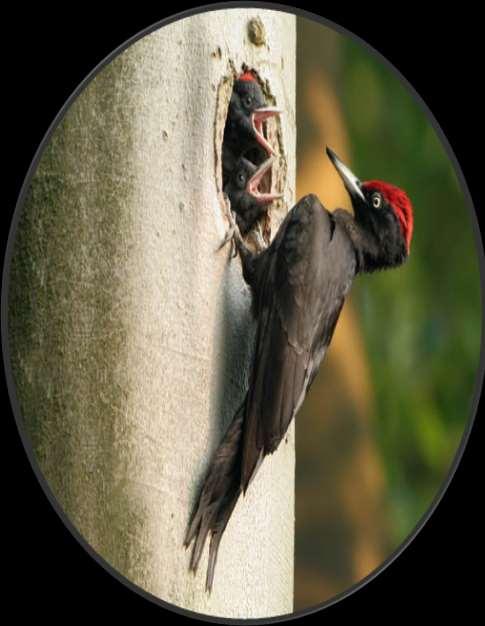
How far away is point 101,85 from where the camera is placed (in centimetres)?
192

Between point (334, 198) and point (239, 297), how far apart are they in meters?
0.36

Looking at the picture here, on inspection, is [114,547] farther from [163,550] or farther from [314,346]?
[314,346]

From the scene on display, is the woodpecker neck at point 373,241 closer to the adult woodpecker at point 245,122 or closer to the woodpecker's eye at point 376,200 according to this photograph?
the woodpecker's eye at point 376,200

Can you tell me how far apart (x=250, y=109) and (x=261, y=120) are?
0.19ft

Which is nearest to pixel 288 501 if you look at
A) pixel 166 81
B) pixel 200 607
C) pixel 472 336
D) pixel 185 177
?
pixel 200 607

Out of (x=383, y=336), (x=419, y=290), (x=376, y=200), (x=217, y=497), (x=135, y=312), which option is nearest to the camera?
(x=135, y=312)

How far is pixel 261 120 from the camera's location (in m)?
2.35

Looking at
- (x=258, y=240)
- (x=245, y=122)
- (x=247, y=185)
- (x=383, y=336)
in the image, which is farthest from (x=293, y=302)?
(x=383, y=336)

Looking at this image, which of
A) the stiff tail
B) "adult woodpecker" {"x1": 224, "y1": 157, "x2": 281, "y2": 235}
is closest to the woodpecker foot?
"adult woodpecker" {"x1": 224, "y1": 157, "x2": 281, "y2": 235}

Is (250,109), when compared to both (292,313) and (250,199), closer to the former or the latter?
(250,199)

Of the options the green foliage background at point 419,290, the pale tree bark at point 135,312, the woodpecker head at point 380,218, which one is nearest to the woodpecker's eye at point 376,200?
the woodpecker head at point 380,218

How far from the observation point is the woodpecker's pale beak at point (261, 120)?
2.31m

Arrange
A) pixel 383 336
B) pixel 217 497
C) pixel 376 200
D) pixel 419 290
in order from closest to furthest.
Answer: pixel 217 497 < pixel 376 200 < pixel 419 290 < pixel 383 336

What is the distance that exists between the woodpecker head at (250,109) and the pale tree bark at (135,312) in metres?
0.13
